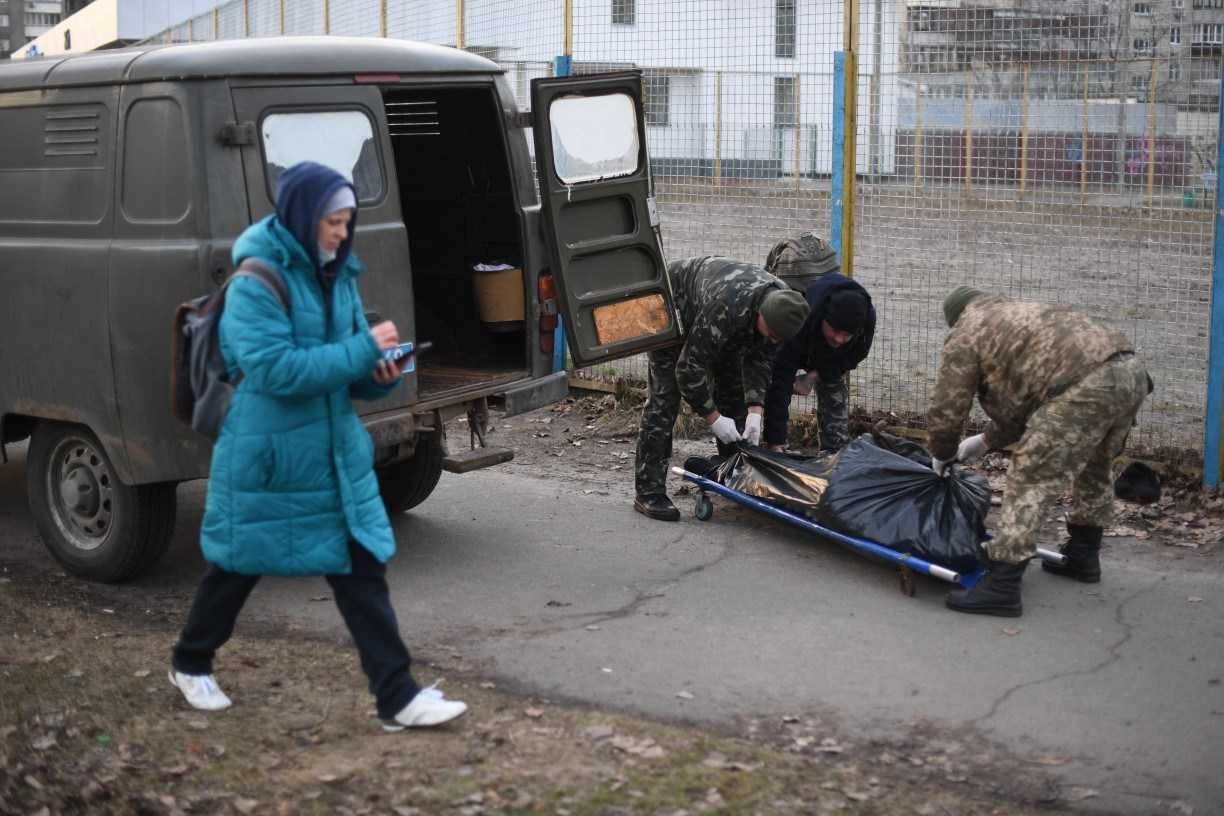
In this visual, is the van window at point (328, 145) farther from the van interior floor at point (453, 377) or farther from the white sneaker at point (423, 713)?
the white sneaker at point (423, 713)

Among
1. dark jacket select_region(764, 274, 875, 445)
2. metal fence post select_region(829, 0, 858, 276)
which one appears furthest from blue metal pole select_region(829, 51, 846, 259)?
dark jacket select_region(764, 274, 875, 445)

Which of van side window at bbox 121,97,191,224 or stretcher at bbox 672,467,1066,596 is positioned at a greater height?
van side window at bbox 121,97,191,224

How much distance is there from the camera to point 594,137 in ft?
23.3

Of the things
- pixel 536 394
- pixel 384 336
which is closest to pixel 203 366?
pixel 384 336

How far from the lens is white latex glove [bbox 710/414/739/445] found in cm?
732

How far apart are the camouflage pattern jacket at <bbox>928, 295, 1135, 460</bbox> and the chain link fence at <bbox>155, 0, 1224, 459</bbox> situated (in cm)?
230

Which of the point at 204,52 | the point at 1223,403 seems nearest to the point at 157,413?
the point at 204,52

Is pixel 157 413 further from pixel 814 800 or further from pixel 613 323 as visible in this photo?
pixel 814 800

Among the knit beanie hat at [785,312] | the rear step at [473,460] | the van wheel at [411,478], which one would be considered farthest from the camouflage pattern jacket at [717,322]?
the van wheel at [411,478]

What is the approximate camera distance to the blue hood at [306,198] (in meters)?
4.40

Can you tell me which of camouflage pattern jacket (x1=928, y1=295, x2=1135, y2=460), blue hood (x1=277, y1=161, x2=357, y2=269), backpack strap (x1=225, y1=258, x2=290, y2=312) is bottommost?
camouflage pattern jacket (x1=928, y1=295, x2=1135, y2=460)

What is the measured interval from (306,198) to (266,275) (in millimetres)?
273

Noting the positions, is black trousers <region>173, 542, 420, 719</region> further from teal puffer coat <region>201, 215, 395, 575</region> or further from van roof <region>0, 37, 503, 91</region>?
van roof <region>0, 37, 503, 91</region>

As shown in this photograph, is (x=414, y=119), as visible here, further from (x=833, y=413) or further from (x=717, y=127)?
(x=833, y=413)
